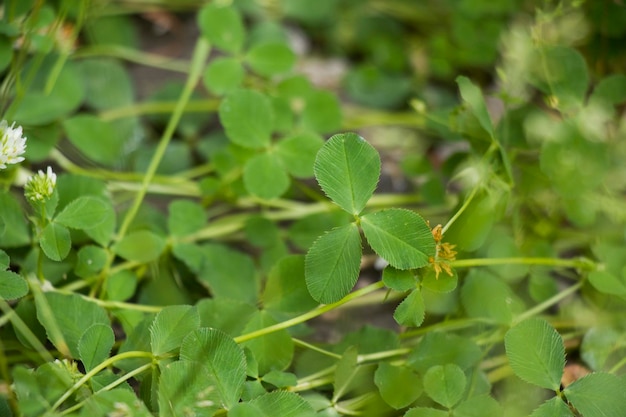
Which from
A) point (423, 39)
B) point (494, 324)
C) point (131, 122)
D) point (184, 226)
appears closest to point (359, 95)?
point (423, 39)

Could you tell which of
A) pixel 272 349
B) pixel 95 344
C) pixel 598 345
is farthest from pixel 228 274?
pixel 598 345

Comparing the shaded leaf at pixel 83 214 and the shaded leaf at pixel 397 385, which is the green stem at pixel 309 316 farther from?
the shaded leaf at pixel 83 214

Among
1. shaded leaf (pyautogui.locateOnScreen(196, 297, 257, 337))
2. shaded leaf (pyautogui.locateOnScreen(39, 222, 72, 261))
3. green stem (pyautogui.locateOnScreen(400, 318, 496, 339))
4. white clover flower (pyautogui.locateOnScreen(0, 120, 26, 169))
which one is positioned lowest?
green stem (pyautogui.locateOnScreen(400, 318, 496, 339))

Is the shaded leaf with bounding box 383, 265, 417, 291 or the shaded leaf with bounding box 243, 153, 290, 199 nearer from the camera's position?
the shaded leaf with bounding box 383, 265, 417, 291

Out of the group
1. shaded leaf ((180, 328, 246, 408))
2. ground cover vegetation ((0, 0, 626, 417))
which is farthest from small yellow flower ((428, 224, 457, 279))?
shaded leaf ((180, 328, 246, 408))

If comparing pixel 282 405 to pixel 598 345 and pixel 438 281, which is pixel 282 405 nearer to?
pixel 438 281

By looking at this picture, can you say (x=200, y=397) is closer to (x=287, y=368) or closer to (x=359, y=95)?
(x=287, y=368)

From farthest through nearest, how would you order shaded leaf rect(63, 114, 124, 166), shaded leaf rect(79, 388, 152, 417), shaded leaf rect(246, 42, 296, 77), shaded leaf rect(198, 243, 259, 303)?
shaded leaf rect(246, 42, 296, 77) → shaded leaf rect(63, 114, 124, 166) → shaded leaf rect(198, 243, 259, 303) → shaded leaf rect(79, 388, 152, 417)

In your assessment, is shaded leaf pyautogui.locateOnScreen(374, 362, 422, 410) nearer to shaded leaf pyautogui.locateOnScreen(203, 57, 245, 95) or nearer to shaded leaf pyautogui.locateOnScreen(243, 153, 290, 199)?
shaded leaf pyautogui.locateOnScreen(243, 153, 290, 199)
